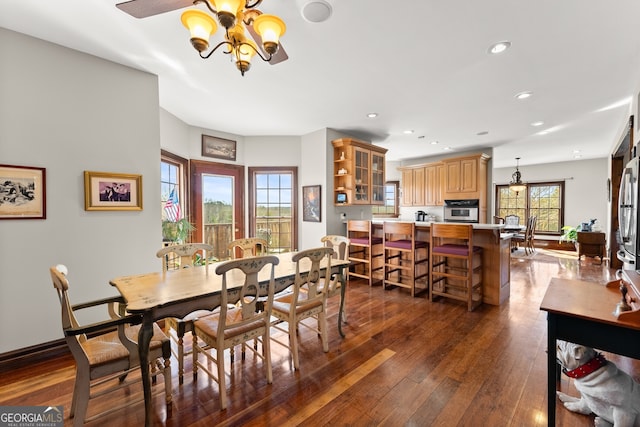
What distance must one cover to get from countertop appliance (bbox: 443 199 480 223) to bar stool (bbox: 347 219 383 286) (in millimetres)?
2599

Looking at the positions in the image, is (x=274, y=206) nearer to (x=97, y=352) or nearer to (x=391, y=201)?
(x=97, y=352)

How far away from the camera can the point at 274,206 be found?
5.03 metres

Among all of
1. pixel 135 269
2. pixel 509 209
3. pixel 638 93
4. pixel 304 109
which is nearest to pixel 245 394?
pixel 135 269

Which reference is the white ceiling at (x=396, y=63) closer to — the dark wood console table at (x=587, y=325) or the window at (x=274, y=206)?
→ the window at (x=274, y=206)

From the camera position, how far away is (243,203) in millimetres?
4906

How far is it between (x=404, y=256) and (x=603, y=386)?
2.88m

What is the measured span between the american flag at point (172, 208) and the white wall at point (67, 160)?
79 centimetres

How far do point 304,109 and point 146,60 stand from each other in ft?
5.92

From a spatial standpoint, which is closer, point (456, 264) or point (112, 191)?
point (112, 191)

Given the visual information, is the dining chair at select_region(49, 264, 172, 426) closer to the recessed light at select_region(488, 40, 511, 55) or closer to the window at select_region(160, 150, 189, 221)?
the window at select_region(160, 150, 189, 221)

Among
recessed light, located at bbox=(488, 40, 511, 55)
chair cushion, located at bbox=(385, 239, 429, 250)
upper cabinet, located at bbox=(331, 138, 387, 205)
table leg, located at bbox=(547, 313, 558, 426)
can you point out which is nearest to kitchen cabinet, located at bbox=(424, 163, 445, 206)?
upper cabinet, located at bbox=(331, 138, 387, 205)

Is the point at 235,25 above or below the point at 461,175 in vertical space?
above

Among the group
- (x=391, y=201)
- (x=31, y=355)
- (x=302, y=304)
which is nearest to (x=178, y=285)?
(x=302, y=304)

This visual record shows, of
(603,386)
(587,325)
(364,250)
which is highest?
(587,325)
